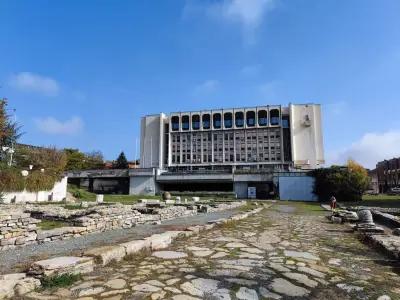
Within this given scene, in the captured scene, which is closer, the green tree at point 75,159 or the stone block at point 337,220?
the stone block at point 337,220

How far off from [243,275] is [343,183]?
156ft

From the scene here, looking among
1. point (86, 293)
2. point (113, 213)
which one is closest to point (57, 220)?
point (113, 213)

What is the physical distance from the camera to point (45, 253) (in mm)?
6762

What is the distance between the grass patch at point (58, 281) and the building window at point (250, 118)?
8947 centimetres

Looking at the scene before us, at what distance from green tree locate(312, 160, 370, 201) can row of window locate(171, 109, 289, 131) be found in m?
40.8

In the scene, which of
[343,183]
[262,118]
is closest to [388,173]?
[262,118]

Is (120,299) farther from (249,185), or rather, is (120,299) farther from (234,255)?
(249,185)

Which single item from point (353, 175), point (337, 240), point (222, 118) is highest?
point (222, 118)

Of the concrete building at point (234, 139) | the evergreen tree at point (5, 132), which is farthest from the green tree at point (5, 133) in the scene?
the concrete building at point (234, 139)

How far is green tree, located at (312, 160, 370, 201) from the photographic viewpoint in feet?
153

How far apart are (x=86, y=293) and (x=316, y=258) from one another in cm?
452

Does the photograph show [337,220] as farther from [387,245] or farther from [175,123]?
[175,123]

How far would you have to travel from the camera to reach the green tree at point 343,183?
4657 centimetres

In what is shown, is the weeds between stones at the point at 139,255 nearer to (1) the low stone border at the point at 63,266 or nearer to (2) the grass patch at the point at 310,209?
(1) the low stone border at the point at 63,266
